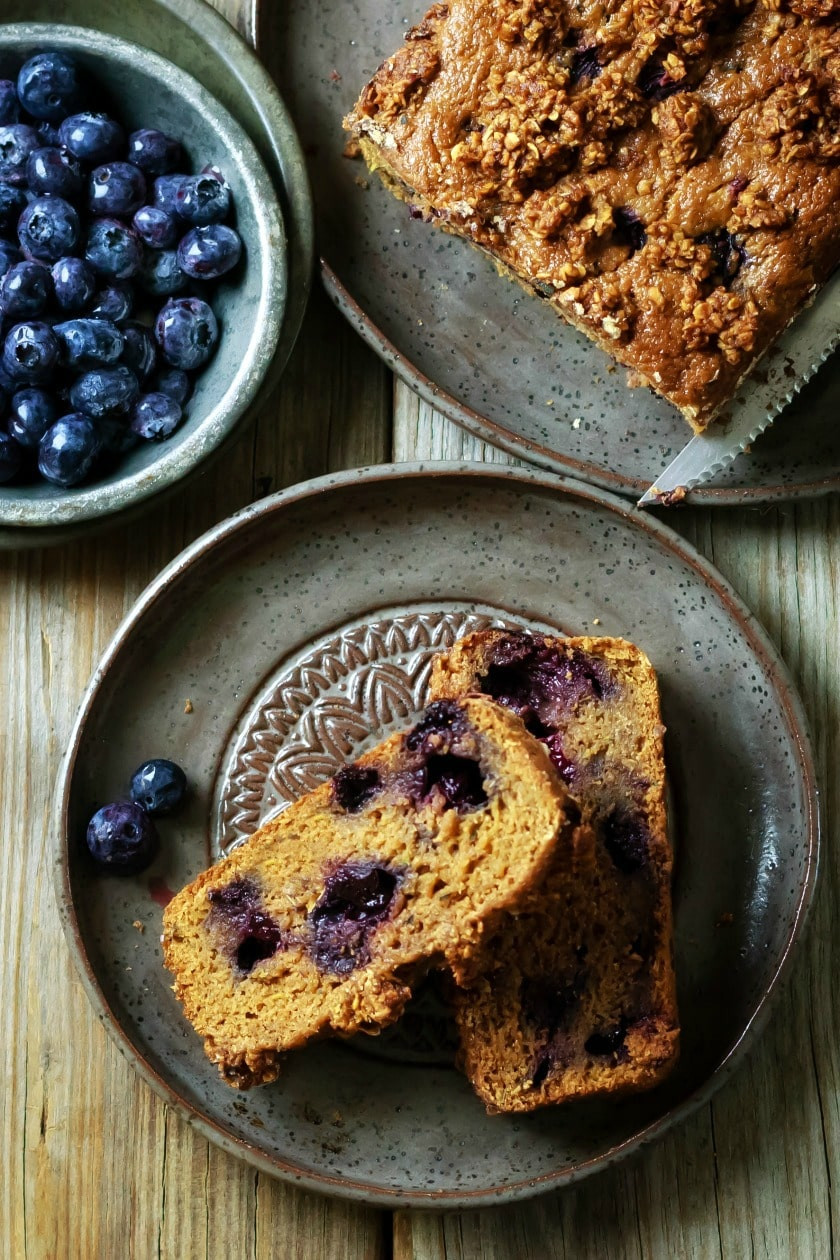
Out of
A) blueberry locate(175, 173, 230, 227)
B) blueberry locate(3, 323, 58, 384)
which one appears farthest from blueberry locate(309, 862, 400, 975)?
blueberry locate(175, 173, 230, 227)

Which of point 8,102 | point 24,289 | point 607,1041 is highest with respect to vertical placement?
point 8,102

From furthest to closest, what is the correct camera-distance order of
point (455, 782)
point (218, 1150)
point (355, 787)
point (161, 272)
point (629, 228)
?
point (218, 1150), point (161, 272), point (629, 228), point (355, 787), point (455, 782)

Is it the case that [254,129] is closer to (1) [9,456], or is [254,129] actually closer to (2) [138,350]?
(2) [138,350]

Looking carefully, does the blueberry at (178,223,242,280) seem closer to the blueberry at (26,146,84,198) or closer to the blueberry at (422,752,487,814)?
the blueberry at (26,146,84,198)

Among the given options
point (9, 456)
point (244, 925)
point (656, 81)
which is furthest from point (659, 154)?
point (244, 925)

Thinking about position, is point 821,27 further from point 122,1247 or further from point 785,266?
point 122,1247

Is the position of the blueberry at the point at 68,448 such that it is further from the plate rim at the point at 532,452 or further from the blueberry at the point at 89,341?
the plate rim at the point at 532,452
